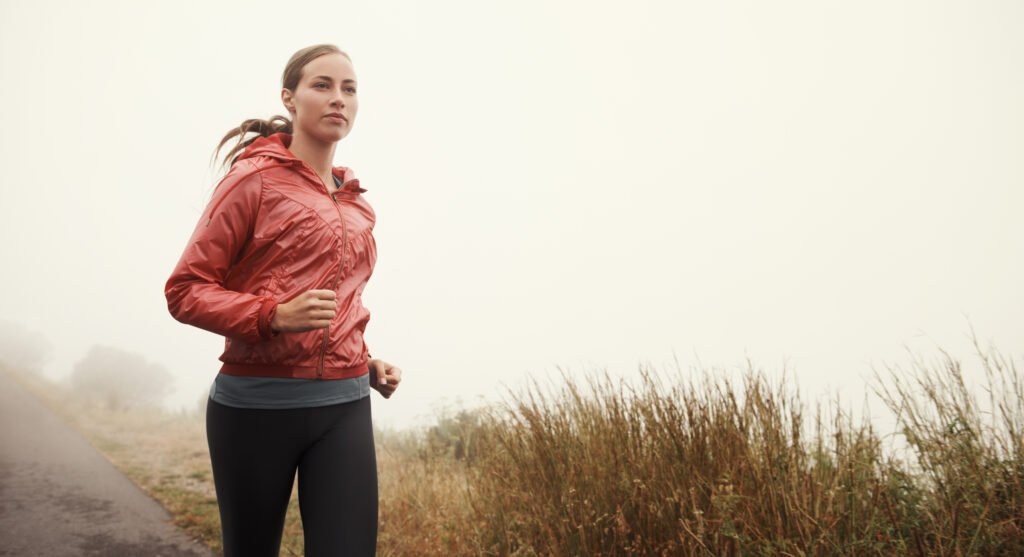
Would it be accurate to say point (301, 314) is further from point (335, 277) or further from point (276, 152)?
point (276, 152)

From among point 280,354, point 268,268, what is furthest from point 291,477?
point 268,268

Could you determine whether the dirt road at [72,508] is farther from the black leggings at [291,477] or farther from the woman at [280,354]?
the woman at [280,354]

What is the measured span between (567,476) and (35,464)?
252 inches

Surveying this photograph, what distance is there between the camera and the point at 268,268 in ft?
6.40

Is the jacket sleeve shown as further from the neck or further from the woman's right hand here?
the neck

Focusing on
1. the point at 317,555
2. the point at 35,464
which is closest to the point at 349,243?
the point at 317,555

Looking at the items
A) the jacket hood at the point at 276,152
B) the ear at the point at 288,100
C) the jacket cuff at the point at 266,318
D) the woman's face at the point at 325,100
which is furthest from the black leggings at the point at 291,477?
the ear at the point at 288,100

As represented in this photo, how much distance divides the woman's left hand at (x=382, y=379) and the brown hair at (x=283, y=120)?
867mm

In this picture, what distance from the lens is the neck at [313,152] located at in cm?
217

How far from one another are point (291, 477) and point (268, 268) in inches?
26.6

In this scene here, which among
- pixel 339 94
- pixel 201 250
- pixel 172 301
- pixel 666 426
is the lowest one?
pixel 666 426

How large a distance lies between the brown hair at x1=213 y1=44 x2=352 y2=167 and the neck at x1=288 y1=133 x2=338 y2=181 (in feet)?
0.63

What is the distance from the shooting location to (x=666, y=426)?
3391 mm

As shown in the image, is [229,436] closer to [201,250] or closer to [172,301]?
[172,301]
